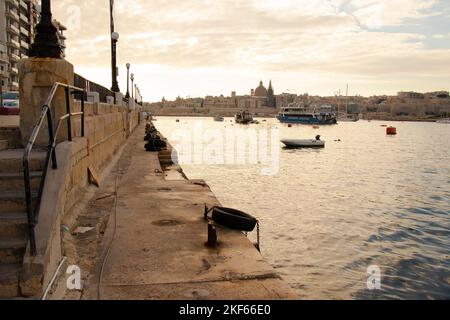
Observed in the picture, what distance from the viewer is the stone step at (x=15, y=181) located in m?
5.44

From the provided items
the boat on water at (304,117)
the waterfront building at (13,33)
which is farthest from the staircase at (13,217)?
the boat on water at (304,117)

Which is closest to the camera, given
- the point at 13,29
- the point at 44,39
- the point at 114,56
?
the point at 44,39

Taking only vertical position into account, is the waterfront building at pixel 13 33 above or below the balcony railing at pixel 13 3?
below

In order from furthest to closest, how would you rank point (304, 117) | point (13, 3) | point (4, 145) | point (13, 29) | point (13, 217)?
point (304, 117) < point (13, 29) < point (13, 3) < point (4, 145) < point (13, 217)

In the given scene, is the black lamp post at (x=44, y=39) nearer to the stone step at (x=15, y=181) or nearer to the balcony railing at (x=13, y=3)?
the stone step at (x=15, y=181)

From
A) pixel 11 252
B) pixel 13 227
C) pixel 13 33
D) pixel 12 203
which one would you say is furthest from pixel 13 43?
pixel 11 252

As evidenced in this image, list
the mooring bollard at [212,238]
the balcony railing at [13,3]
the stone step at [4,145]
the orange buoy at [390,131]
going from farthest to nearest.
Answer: the orange buoy at [390,131], the balcony railing at [13,3], the stone step at [4,145], the mooring bollard at [212,238]

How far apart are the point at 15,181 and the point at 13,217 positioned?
30.2 inches

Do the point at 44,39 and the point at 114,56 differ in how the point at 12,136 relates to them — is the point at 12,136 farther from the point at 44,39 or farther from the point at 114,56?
the point at 114,56

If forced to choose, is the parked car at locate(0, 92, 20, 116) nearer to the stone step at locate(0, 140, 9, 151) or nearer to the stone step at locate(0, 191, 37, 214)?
the stone step at locate(0, 140, 9, 151)

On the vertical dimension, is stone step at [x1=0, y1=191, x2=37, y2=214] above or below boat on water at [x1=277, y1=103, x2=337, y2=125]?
below

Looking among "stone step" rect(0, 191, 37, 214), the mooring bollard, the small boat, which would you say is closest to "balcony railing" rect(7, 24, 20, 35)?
the small boat

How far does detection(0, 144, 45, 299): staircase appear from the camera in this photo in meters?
4.23

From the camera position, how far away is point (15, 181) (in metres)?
5.55
